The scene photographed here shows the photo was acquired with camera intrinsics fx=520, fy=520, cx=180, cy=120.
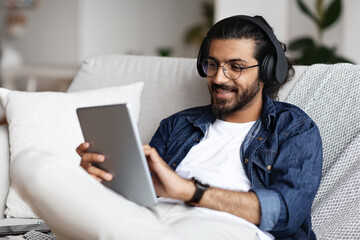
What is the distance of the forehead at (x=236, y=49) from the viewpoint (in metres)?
1.53

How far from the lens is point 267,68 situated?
1.53m

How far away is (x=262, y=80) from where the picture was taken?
1.56 metres

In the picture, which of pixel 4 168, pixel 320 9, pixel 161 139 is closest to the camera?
pixel 161 139

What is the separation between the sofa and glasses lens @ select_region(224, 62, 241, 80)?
1.13 ft

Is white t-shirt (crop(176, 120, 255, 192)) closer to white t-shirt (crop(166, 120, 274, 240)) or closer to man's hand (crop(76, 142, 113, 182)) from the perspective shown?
white t-shirt (crop(166, 120, 274, 240))

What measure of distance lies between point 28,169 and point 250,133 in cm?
75

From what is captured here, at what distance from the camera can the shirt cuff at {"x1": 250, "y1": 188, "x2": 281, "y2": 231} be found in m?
1.26

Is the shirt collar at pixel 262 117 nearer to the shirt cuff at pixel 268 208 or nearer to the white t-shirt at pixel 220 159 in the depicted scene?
the white t-shirt at pixel 220 159

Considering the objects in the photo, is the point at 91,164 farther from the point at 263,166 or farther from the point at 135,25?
the point at 135,25

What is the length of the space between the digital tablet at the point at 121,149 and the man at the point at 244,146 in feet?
0.11

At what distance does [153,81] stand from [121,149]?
3.33ft

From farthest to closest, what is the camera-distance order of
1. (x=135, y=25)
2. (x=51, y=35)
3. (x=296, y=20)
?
(x=135, y=25), (x=51, y=35), (x=296, y=20)

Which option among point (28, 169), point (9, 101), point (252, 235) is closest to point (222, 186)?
point (252, 235)

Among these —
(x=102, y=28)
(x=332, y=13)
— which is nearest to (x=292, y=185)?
(x=332, y=13)
